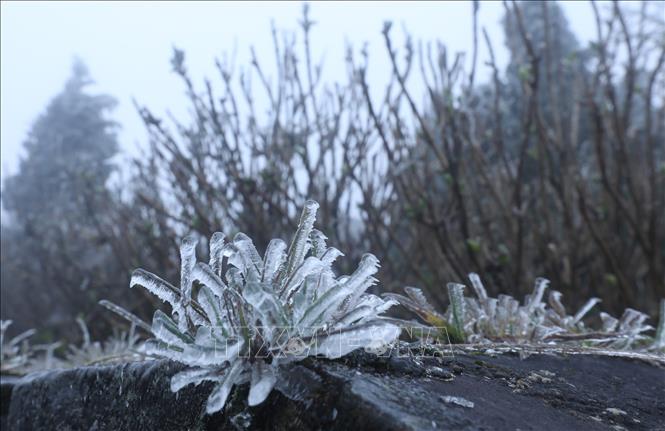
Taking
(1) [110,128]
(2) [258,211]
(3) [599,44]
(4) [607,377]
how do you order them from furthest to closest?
(1) [110,128] < (2) [258,211] < (3) [599,44] < (4) [607,377]

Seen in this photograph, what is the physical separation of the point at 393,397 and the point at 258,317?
0.58 ft

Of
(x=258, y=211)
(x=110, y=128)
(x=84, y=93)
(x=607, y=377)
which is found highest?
(x=84, y=93)

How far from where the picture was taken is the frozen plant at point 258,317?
26.0 inches

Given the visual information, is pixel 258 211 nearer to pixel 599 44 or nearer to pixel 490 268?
pixel 490 268

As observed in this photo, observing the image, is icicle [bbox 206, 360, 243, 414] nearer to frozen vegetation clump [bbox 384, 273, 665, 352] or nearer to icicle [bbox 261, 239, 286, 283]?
icicle [bbox 261, 239, 286, 283]

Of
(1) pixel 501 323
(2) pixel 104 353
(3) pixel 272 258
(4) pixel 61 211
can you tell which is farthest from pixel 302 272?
(4) pixel 61 211

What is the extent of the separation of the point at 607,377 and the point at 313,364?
1.93 ft

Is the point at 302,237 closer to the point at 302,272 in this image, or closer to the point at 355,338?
the point at 302,272

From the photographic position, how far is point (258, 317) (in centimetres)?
71

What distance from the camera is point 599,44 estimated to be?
2.67 metres

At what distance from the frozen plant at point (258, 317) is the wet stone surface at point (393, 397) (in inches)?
1.3

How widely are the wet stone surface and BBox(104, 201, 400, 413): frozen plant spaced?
3cm

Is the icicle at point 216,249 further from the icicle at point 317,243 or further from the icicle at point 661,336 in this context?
the icicle at point 661,336

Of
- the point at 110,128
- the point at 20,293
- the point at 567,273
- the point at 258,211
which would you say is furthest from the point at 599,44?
the point at 110,128
